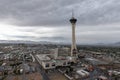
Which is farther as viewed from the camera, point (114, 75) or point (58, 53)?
point (58, 53)

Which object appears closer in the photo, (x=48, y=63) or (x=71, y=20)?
(x=48, y=63)

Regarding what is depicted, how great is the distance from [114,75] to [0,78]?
2561 cm

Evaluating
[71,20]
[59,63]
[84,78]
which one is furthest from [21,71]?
[71,20]

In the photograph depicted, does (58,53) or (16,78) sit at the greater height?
(58,53)

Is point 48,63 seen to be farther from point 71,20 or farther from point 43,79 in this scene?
point 71,20

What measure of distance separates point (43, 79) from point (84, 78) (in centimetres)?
889

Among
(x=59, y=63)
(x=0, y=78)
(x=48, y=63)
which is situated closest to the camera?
(x=0, y=78)

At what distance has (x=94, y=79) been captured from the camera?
94.7ft

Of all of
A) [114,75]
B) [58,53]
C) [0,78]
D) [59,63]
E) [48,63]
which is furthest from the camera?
[58,53]

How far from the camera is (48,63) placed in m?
39.0

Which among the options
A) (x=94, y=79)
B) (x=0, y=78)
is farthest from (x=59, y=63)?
(x=0, y=78)

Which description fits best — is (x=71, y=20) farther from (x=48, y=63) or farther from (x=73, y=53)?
(x=48, y=63)

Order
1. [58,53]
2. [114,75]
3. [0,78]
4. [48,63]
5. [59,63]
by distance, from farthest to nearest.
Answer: [58,53] < [59,63] < [48,63] < [114,75] < [0,78]

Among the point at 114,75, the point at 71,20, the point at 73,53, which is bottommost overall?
the point at 114,75
